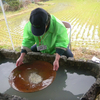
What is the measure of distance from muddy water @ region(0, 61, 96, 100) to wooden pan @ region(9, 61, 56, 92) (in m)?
0.17

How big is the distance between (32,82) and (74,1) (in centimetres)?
856

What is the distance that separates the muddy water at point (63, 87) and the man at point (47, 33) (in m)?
0.27

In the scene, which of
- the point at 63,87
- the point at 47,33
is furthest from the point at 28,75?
the point at 47,33

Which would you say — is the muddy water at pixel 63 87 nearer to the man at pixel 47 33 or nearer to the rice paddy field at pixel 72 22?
the man at pixel 47 33

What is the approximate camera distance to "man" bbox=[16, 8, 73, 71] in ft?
3.47

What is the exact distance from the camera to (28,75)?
1.42m

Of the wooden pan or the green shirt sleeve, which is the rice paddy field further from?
the wooden pan

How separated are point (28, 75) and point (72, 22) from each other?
473cm

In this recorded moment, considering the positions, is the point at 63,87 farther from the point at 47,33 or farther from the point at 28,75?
the point at 47,33

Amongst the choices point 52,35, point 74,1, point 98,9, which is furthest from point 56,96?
point 74,1

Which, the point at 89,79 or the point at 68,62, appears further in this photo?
the point at 68,62

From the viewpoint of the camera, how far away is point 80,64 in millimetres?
1555

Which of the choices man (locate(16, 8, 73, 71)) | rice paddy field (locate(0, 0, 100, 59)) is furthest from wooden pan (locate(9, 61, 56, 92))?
rice paddy field (locate(0, 0, 100, 59))

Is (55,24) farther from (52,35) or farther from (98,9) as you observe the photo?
(98,9)
